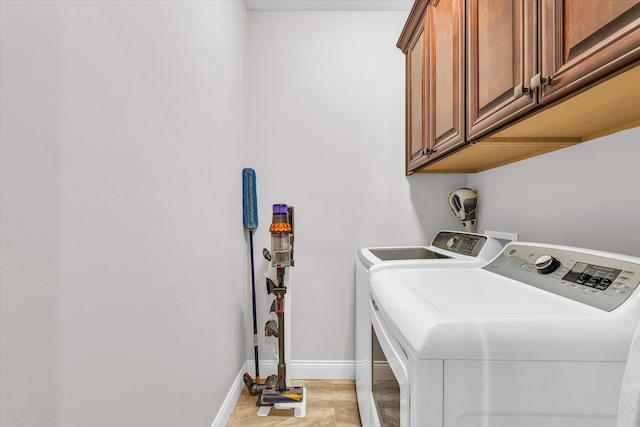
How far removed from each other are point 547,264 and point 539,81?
0.53 metres

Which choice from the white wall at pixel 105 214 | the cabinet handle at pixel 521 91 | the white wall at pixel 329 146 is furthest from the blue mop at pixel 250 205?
the cabinet handle at pixel 521 91

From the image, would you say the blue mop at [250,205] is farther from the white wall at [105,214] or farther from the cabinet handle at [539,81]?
the cabinet handle at [539,81]

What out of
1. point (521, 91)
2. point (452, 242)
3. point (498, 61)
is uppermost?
point (498, 61)

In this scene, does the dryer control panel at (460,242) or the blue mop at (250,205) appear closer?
the dryer control panel at (460,242)

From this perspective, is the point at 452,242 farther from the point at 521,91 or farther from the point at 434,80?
the point at 521,91

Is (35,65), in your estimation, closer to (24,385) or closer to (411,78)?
(24,385)

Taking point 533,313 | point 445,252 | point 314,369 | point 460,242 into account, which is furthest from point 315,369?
point 533,313

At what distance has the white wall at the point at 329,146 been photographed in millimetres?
2248

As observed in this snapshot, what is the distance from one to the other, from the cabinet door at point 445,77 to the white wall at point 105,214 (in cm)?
111

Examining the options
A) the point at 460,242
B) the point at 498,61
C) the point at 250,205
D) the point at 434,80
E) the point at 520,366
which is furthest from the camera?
the point at 250,205

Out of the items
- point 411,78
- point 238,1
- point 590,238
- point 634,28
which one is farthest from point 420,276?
point 238,1

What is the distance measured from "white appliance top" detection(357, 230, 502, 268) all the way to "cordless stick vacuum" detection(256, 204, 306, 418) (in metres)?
0.46

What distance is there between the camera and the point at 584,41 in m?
0.74

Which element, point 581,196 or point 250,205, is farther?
point 250,205
